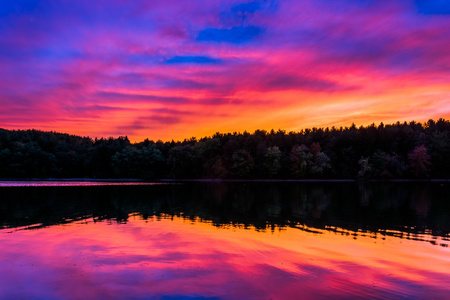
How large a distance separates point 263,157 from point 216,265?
104 metres

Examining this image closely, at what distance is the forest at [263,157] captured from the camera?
106 meters

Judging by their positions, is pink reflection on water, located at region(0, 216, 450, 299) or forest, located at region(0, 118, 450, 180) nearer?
pink reflection on water, located at region(0, 216, 450, 299)

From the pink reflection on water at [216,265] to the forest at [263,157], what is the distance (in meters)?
94.4

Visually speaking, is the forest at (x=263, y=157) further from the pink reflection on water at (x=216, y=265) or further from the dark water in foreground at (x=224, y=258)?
the pink reflection on water at (x=216, y=265)

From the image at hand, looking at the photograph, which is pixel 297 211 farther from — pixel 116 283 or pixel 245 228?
pixel 116 283

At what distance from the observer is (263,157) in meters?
115

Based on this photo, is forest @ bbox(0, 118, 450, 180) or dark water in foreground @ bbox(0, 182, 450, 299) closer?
dark water in foreground @ bbox(0, 182, 450, 299)

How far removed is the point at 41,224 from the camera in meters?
20.5

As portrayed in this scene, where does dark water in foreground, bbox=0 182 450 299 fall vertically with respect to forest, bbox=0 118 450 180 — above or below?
below

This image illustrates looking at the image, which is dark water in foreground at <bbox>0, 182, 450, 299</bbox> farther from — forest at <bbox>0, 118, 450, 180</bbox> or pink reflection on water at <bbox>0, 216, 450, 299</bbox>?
forest at <bbox>0, 118, 450, 180</bbox>

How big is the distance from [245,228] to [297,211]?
915cm

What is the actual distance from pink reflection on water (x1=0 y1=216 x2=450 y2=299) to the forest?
310 ft

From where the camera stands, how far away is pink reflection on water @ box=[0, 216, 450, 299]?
9.23 meters

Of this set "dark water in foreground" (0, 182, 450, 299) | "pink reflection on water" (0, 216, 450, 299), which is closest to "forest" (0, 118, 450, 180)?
"dark water in foreground" (0, 182, 450, 299)
